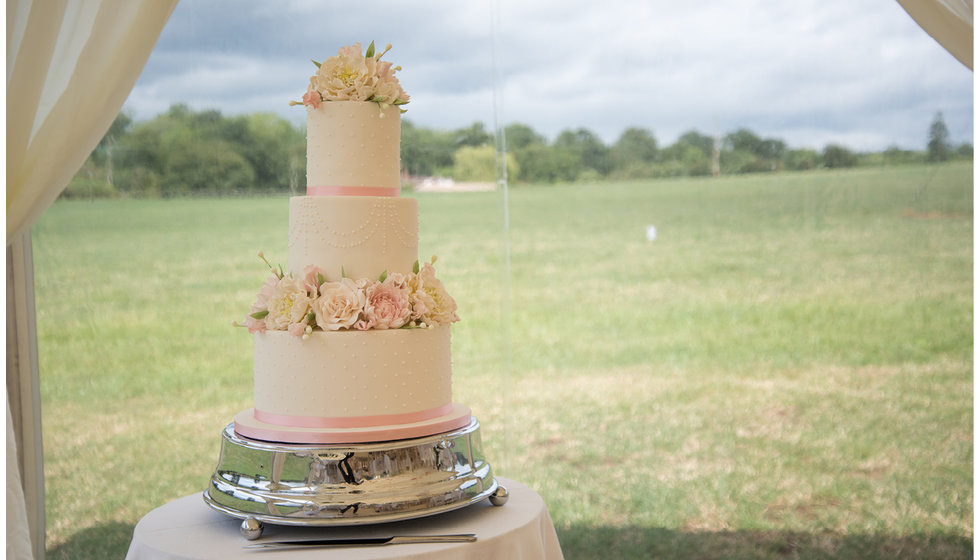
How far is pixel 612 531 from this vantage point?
12.1ft

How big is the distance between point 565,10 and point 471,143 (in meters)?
0.67

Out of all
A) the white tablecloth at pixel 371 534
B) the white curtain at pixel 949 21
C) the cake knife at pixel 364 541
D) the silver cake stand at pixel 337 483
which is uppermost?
the white curtain at pixel 949 21

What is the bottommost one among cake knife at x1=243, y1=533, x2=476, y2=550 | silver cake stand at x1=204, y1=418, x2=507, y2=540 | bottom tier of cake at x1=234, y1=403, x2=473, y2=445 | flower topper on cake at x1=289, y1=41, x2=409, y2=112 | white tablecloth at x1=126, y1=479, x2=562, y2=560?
white tablecloth at x1=126, y1=479, x2=562, y2=560

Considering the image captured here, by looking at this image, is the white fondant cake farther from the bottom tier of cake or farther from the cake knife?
the cake knife

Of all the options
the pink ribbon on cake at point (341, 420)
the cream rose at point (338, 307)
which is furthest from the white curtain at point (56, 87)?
the cream rose at point (338, 307)

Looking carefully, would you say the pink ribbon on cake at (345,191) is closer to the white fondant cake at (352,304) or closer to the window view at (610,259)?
the white fondant cake at (352,304)

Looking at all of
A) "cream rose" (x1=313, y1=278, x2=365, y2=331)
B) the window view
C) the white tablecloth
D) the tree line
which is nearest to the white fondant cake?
"cream rose" (x1=313, y1=278, x2=365, y2=331)

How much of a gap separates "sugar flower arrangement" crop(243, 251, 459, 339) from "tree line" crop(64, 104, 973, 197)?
185 centimetres

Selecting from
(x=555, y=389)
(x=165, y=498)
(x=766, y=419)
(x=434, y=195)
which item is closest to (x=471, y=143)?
(x=434, y=195)

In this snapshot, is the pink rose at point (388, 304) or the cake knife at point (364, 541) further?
the pink rose at point (388, 304)

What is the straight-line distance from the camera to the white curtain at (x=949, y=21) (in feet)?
9.07

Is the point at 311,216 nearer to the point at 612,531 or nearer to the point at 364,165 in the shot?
the point at 364,165

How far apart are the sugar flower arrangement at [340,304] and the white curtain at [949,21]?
1918 mm

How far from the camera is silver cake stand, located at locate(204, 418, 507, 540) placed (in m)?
1.75
